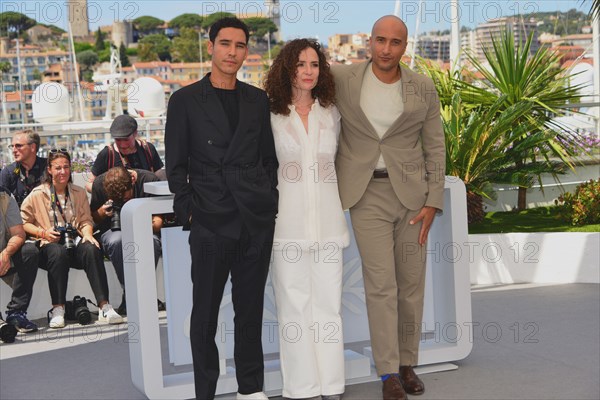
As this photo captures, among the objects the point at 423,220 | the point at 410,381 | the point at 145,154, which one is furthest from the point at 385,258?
the point at 145,154

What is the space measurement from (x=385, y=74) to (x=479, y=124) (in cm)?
408

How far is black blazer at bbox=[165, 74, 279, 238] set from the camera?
3973 mm

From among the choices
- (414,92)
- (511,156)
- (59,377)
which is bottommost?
(59,377)

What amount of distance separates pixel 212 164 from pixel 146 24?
162662mm

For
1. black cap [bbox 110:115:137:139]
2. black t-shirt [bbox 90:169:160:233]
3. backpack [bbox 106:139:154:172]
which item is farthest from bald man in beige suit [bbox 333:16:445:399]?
backpack [bbox 106:139:154:172]

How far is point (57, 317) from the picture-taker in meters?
6.46

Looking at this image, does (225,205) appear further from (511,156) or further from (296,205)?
(511,156)

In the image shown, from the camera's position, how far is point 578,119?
52.0ft

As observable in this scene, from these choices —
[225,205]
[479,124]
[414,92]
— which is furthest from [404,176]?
[479,124]

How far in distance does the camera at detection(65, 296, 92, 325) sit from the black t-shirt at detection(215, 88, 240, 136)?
115 inches

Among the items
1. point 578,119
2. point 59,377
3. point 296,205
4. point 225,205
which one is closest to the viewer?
point 225,205

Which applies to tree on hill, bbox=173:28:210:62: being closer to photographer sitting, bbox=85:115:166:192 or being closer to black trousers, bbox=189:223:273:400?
photographer sitting, bbox=85:115:166:192

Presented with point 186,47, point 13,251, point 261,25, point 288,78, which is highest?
point 261,25

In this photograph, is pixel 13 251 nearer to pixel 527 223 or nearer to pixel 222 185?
pixel 222 185
